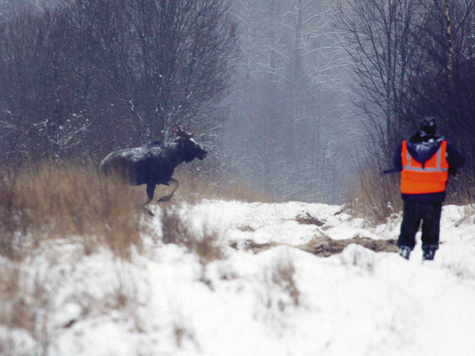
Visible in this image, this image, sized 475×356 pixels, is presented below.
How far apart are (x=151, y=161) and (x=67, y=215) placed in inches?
155

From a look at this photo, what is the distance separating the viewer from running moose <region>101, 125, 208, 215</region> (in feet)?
26.9

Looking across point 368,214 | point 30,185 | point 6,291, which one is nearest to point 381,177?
point 368,214

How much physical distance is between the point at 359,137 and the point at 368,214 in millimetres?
35261

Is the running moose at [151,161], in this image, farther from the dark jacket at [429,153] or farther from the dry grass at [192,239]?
the dark jacket at [429,153]

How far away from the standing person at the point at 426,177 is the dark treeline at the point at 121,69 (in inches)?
448

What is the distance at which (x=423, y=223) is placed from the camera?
5.00 meters

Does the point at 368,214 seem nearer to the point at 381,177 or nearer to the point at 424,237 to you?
the point at 381,177

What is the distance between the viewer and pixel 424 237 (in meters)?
4.99

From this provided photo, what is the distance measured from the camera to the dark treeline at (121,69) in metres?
15.4

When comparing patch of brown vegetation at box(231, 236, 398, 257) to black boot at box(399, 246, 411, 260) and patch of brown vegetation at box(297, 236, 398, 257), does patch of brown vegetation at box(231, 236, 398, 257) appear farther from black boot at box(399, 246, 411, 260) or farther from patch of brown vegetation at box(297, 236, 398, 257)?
black boot at box(399, 246, 411, 260)

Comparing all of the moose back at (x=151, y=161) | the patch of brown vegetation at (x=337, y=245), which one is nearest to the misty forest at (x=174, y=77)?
the moose back at (x=151, y=161)

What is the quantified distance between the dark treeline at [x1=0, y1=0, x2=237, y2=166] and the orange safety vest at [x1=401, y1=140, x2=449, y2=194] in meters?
11.4

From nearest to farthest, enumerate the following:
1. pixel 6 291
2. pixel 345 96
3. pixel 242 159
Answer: pixel 6 291 < pixel 242 159 < pixel 345 96

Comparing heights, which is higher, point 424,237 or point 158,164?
point 158,164
